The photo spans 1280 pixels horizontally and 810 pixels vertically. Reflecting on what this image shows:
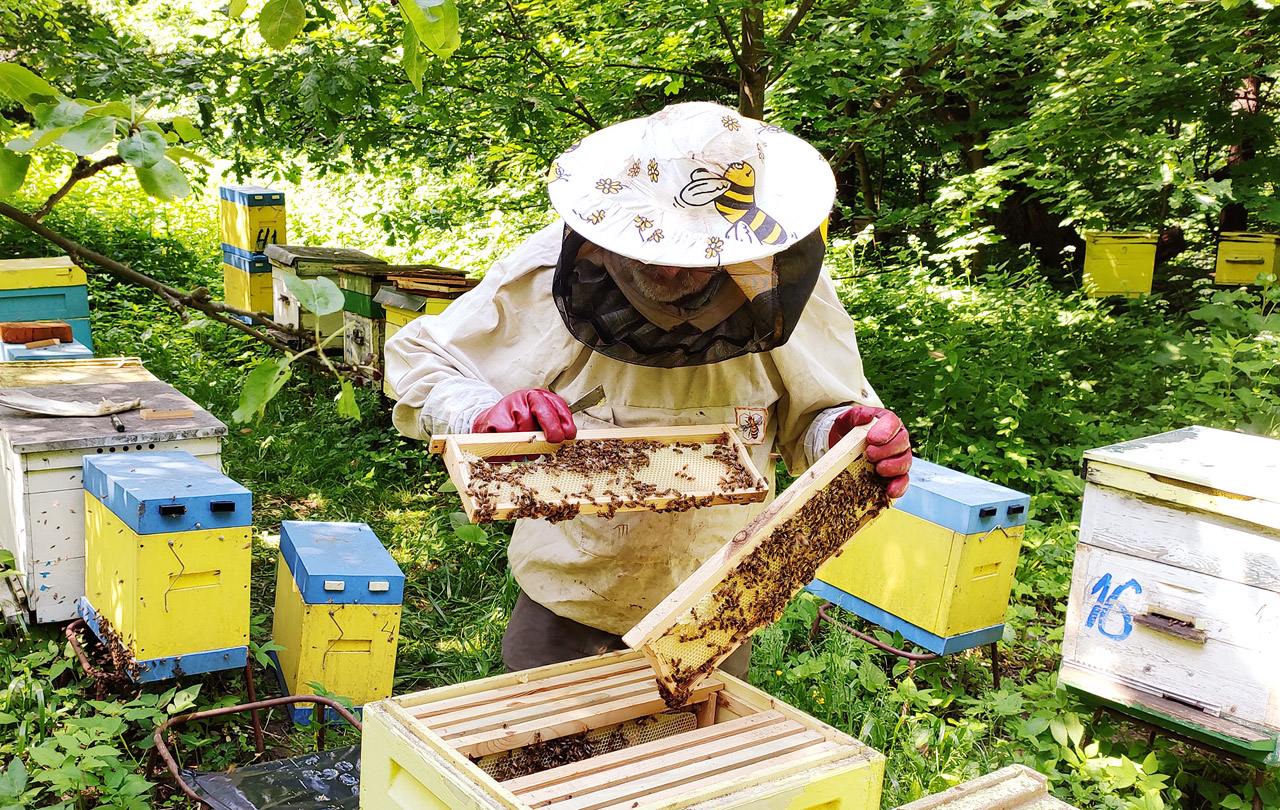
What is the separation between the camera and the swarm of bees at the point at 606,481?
1.80m

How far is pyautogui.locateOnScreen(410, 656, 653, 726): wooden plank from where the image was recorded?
5.33ft

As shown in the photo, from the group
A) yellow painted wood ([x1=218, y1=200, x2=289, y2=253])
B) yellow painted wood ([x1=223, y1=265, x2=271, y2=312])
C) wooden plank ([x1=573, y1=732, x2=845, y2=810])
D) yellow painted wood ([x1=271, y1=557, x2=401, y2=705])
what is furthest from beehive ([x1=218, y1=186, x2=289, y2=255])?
A: wooden plank ([x1=573, y1=732, x2=845, y2=810])

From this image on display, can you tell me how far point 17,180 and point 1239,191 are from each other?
6.73 m

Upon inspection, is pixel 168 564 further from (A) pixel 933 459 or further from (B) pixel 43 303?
(A) pixel 933 459

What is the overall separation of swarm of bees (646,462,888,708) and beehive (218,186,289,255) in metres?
6.55

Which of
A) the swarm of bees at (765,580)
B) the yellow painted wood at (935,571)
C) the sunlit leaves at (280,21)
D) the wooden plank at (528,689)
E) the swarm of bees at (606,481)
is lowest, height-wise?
the yellow painted wood at (935,571)

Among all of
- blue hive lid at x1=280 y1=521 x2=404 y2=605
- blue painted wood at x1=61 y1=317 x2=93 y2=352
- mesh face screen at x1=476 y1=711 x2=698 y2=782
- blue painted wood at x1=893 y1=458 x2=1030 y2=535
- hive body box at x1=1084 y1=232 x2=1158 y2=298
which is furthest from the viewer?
hive body box at x1=1084 y1=232 x2=1158 y2=298

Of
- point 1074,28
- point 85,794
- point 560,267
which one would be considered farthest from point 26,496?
point 1074,28

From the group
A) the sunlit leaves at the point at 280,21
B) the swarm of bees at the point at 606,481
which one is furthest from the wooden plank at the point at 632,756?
the sunlit leaves at the point at 280,21

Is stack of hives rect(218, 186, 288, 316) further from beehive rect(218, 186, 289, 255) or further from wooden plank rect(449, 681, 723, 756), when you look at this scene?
wooden plank rect(449, 681, 723, 756)

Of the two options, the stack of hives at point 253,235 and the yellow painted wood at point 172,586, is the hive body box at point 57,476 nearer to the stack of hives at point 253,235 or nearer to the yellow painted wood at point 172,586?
the yellow painted wood at point 172,586

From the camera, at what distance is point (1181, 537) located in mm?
2795

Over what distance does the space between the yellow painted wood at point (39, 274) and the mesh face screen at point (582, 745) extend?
15.1 feet

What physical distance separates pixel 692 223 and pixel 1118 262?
770 cm
